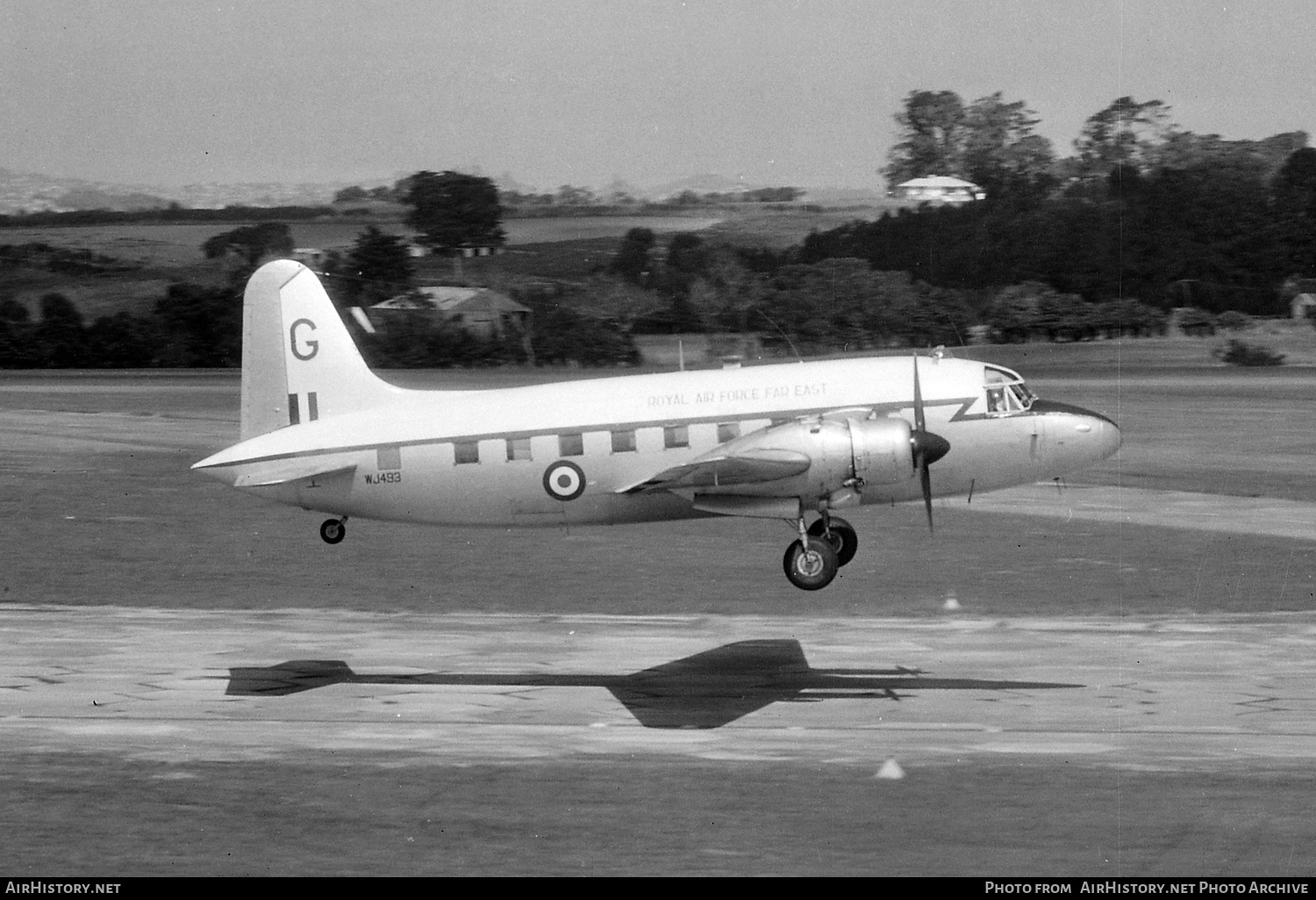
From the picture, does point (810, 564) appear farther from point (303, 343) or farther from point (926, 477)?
point (303, 343)

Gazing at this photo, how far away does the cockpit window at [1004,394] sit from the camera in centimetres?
3594

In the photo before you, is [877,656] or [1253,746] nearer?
[1253,746]

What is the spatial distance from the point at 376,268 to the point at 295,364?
83.3 m

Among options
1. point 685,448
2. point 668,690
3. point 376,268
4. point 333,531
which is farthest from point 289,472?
point 376,268

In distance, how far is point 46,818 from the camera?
31531 millimetres

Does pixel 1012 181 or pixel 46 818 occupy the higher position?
Answer: pixel 1012 181

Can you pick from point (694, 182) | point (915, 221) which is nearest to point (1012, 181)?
point (915, 221)

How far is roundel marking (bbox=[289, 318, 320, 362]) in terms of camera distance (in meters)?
38.4

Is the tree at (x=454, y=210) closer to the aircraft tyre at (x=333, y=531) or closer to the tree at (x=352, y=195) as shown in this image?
the tree at (x=352, y=195)

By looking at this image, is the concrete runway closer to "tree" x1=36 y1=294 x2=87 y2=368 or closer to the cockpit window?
the cockpit window

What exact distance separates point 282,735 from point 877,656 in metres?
16.1

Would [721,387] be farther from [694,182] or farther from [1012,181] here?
[1012,181]

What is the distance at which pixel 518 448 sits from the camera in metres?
35.8

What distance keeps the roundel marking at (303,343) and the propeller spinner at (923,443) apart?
14223mm
